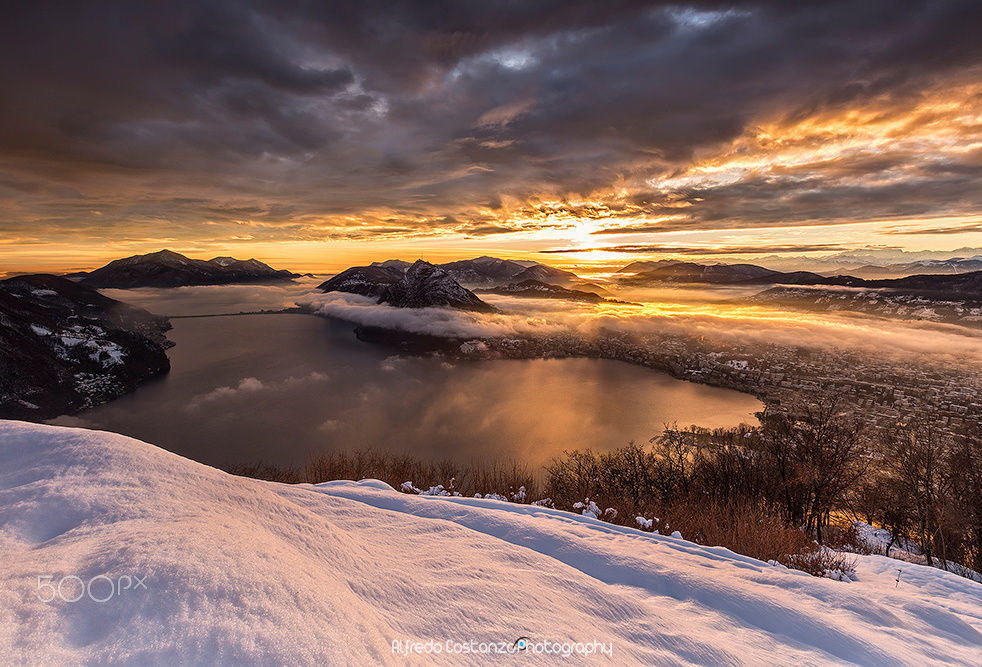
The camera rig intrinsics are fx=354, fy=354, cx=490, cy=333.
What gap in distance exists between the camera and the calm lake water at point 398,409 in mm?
102625

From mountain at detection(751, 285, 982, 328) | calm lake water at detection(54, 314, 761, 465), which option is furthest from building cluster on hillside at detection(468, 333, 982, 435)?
mountain at detection(751, 285, 982, 328)

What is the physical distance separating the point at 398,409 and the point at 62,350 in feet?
321

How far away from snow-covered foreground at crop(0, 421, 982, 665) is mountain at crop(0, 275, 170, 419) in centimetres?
12900

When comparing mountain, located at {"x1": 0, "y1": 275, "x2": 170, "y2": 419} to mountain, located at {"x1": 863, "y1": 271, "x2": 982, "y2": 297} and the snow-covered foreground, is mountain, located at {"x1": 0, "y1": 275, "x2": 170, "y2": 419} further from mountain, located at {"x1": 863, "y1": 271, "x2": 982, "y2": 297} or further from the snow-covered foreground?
mountain, located at {"x1": 863, "y1": 271, "x2": 982, "y2": 297}

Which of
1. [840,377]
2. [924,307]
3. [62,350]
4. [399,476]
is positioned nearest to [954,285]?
[924,307]

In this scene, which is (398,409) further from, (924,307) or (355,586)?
(924,307)

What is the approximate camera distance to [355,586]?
115 inches

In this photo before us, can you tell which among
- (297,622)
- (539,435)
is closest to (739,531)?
(297,622)

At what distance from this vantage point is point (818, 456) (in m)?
16.8

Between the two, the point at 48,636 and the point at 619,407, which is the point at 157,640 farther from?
the point at 619,407

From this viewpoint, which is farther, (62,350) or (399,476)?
(62,350)

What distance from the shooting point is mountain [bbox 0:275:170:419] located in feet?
288

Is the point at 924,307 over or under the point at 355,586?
under

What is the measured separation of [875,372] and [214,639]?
15804cm
